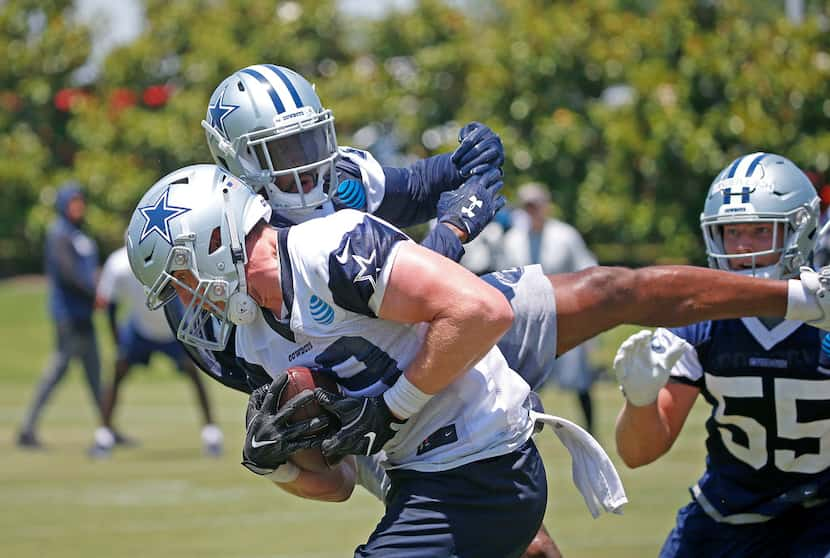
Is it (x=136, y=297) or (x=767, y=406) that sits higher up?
(x=767, y=406)

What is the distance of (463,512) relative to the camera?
364 centimetres

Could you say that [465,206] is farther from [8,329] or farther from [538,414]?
[8,329]

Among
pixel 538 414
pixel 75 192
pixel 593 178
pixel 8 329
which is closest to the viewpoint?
pixel 538 414

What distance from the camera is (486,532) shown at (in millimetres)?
3660

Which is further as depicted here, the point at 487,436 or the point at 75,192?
the point at 75,192

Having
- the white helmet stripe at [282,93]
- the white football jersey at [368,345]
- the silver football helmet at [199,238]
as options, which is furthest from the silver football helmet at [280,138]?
the white football jersey at [368,345]

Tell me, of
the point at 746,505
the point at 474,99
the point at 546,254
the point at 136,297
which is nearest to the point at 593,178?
the point at 474,99

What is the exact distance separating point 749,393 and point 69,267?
26.9 feet

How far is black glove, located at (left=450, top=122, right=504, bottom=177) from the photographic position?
4.32 metres

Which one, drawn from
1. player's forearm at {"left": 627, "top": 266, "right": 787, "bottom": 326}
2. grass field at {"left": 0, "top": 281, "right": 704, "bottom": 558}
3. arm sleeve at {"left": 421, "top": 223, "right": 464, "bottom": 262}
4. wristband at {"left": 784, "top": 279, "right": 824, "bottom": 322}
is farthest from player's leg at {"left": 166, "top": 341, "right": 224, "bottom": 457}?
wristband at {"left": 784, "top": 279, "right": 824, "bottom": 322}

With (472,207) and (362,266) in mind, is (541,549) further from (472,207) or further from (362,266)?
(362,266)

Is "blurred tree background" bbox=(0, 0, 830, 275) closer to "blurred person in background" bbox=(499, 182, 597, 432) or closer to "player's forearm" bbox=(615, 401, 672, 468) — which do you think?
"blurred person in background" bbox=(499, 182, 597, 432)

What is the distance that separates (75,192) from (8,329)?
1278cm

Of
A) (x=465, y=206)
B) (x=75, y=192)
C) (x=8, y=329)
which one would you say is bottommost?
(x=8, y=329)
